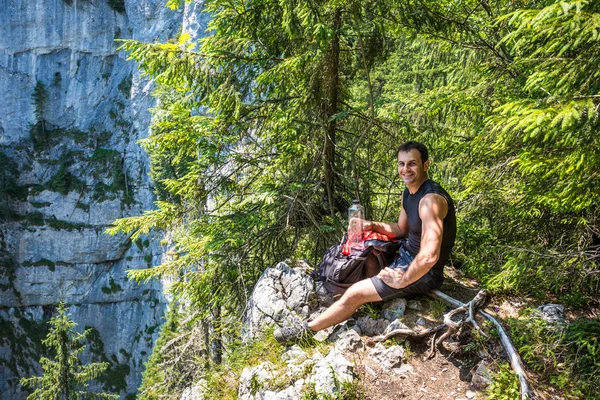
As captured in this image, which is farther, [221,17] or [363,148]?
[363,148]

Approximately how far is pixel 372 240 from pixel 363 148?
6.76 feet

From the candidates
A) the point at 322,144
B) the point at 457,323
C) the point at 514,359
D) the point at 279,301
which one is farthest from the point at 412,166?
the point at 322,144

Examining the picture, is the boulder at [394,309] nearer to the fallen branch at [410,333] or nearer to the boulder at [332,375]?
the fallen branch at [410,333]

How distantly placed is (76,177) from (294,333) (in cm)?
4137

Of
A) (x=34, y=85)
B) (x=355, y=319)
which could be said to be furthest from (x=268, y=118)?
(x=34, y=85)

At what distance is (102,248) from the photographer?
36.8 metres

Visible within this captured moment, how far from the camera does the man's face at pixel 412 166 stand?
10.7 ft

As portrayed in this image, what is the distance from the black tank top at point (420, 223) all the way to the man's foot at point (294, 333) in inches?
41.0

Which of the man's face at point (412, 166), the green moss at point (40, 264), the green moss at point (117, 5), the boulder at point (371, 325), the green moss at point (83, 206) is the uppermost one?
the green moss at point (117, 5)

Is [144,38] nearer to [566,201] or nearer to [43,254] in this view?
[43,254]

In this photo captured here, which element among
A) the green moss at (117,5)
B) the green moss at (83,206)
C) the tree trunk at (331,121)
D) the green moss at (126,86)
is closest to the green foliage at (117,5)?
the green moss at (117,5)

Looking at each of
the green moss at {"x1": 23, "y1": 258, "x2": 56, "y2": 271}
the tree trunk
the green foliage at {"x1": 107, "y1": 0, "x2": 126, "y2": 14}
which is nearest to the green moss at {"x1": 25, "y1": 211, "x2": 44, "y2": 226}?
the green moss at {"x1": 23, "y1": 258, "x2": 56, "y2": 271}

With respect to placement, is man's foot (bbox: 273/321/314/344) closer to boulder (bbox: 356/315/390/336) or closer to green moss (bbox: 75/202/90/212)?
boulder (bbox: 356/315/390/336)

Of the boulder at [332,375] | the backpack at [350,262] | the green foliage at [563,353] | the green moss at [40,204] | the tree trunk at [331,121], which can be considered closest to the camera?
the green foliage at [563,353]
